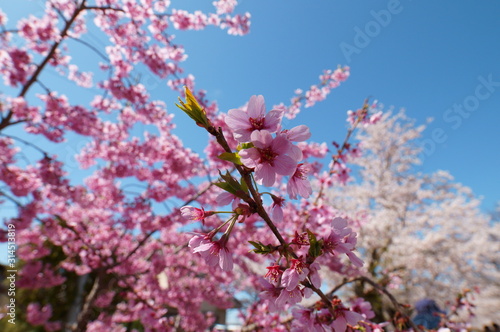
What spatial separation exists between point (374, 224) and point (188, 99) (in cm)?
1306

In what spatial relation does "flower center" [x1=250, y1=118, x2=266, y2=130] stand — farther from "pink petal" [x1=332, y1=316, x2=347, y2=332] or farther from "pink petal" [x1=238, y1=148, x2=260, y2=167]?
"pink petal" [x1=332, y1=316, x2=347, y2=332]

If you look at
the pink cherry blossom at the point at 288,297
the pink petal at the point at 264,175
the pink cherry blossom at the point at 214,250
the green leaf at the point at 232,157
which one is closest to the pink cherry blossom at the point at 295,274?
the pink cherry blossom at the point at 288,297

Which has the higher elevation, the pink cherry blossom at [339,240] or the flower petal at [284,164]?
the flower petal at [284,164]

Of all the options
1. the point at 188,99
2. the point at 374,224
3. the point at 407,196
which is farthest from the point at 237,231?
the point at 407,196

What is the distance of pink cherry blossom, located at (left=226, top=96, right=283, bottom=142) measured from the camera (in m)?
0.97

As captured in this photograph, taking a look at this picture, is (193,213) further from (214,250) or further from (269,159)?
(269,159)

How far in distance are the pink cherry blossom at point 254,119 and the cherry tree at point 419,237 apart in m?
11.2

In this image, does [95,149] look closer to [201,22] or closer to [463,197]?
[201,22]

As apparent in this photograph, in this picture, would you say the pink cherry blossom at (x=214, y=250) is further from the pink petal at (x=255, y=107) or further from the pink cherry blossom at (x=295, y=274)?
the pink petal at (x=255, y=107)

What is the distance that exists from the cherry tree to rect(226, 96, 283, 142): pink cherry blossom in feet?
36.7

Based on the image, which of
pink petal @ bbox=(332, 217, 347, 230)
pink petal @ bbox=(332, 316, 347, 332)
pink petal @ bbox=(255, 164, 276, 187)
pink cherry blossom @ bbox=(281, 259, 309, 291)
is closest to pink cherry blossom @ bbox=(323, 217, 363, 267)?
pink petal @ bbox=(332, 217, 347, 230)

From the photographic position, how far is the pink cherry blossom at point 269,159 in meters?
0.90

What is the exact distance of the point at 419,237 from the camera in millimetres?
12430

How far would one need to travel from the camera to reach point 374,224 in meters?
12.0
